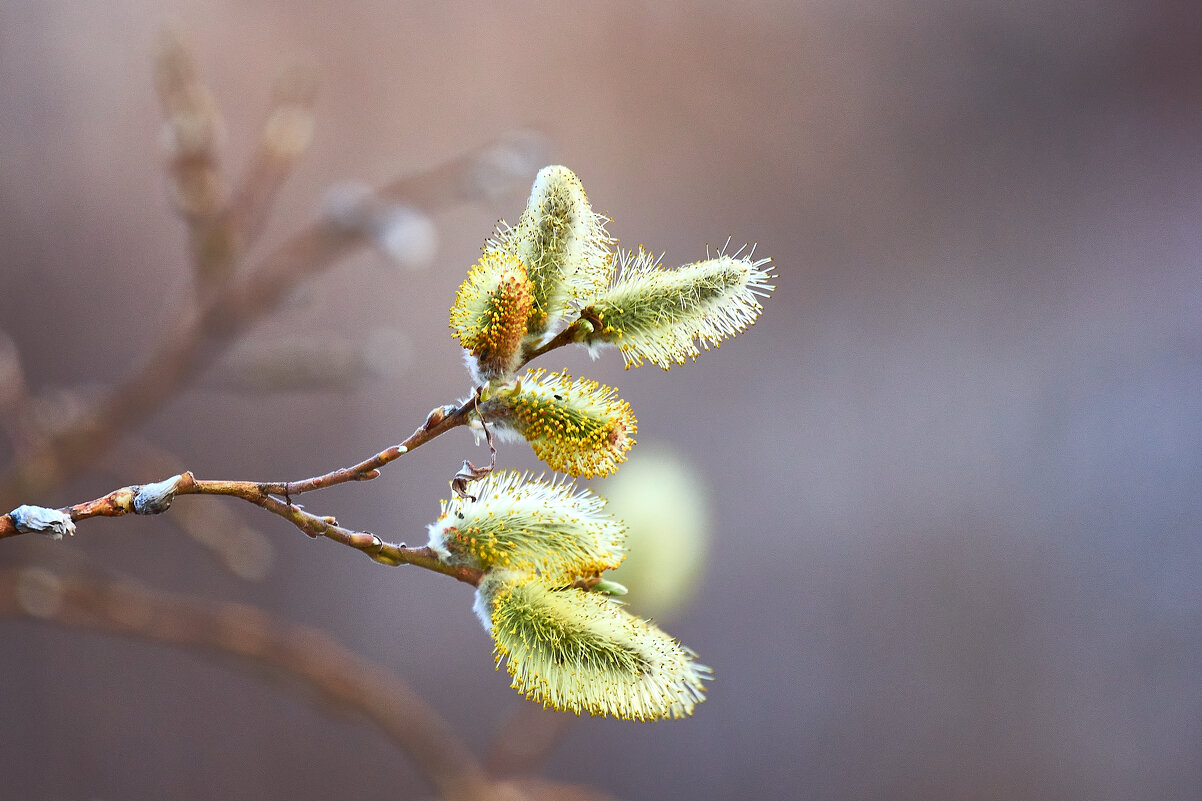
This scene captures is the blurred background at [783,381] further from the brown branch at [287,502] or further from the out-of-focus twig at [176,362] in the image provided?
the brown branch at [287,502]

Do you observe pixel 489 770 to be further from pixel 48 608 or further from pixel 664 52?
pixel 664 52

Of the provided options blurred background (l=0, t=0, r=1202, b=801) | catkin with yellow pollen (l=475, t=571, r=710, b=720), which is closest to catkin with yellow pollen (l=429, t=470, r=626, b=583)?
catkin with yellow pollen (l=475, t=571, r=710, b=720)

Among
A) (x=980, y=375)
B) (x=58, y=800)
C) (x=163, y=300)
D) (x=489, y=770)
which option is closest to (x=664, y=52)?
(x=980, y=375)

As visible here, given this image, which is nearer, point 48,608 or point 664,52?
point 48,608

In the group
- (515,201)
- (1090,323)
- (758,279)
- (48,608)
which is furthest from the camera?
(1090,323)

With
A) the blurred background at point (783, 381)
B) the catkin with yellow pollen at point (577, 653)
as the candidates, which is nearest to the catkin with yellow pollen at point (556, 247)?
the catkin with yellow pollen at point (577, 653)

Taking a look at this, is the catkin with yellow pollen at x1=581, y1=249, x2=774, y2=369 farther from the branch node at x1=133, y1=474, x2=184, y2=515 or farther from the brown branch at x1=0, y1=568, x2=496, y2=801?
the brown branch at x1=0, y1=568, x2=496, y2=801
